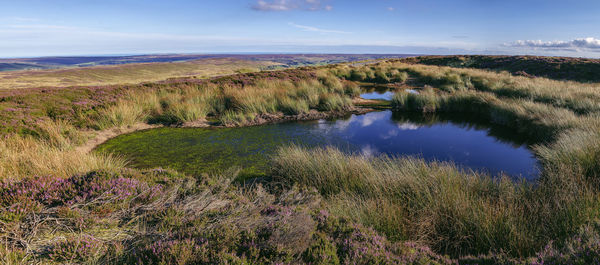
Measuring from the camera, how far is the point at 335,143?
301 inches

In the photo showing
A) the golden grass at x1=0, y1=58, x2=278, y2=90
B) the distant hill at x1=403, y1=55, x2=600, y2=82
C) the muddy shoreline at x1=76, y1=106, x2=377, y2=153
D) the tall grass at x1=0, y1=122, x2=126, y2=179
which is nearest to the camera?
the tall grass at x1=0, y1=122, x2=126, y2=179

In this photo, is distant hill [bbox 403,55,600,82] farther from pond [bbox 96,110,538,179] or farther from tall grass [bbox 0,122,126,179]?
tall grass [bbox 0,122,126,179]

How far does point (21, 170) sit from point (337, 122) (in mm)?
8651

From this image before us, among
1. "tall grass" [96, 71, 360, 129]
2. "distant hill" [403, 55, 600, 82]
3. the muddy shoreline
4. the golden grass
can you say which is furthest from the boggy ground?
the golden grass

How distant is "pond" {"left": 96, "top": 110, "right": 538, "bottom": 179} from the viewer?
6.19 m

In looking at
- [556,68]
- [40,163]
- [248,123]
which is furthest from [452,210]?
[556,68]

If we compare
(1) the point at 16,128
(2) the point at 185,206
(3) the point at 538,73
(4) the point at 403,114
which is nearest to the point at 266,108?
(4) the point at 403,114

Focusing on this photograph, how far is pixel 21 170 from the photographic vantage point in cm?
426

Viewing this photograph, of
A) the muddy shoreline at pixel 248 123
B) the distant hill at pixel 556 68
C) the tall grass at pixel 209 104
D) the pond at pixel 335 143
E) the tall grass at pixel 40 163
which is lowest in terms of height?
the pond at pixel 335 143

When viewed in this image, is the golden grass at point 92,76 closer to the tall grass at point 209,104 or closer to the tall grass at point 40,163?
the tall grass at point 209,104

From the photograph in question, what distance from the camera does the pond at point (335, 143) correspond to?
20.3 ft

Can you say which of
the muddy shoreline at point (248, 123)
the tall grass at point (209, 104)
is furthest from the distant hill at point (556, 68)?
the tall grass at point (209, 104)

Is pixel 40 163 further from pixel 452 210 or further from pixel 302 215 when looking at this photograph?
pixel 452 210

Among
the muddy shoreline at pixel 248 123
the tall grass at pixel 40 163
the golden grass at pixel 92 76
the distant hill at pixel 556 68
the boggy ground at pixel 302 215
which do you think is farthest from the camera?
the golden grass at pixel 92 76
